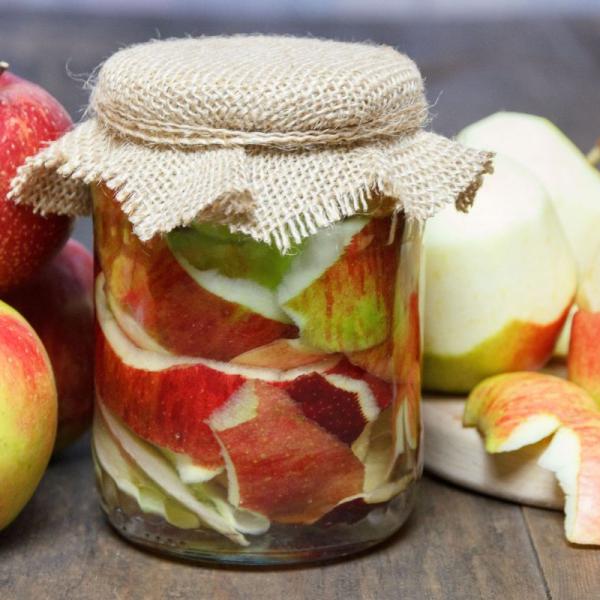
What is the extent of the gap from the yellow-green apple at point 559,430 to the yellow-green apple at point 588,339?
16mm

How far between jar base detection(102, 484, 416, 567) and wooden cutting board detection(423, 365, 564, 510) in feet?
0.32

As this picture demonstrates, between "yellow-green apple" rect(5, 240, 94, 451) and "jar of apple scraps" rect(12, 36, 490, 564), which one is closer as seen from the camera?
"jar of apple scraps" rect(12, 36, 490, 564)

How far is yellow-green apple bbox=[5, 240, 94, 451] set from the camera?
2.62ft

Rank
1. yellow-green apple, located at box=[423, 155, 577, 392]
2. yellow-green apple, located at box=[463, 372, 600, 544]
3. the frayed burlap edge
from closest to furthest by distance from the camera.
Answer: the frayed burlap edge, yellow-green apple, located at box=[463, 372, 600, 544], yellow-green apple, located at box=[423, 155, 577, 392]

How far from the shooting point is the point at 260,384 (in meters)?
0.64

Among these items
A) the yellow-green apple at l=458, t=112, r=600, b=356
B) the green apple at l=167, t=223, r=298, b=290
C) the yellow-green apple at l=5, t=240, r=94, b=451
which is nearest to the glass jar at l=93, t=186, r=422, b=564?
the green apple at l=167, t=223, r=298, b=290

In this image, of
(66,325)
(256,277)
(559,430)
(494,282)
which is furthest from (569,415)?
(66,325)

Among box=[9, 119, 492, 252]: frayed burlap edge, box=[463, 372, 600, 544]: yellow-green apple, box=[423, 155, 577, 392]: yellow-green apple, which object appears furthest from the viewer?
box=[423, 155, 577, 392]: yellow-green apple

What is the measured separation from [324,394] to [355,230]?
3.6 inches

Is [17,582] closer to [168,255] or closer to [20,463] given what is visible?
[20,463]

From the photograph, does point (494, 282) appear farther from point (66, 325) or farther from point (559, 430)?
point (66, 325)

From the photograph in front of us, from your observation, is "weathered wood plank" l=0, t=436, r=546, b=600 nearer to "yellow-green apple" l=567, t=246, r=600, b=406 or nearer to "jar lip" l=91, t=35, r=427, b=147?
"yellow-green apple" l=567, t=246, r=600, b=406

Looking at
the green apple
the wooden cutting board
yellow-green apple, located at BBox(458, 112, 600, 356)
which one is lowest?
the wooden cutting board

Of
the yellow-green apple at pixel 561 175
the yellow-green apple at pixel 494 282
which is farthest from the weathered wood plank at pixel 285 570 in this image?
the yellow-green apple at pixel 561 175
